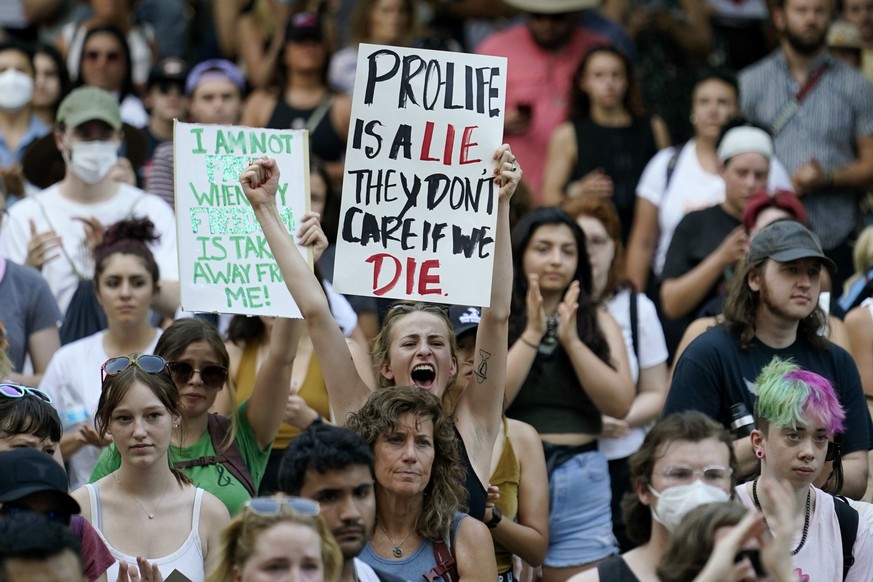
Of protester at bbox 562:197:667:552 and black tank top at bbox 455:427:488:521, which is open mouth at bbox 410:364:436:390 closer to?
black tank top at bbox 455:427:488:521

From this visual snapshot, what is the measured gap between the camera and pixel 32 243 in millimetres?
8570

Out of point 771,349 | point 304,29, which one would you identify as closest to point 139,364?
point 771,349

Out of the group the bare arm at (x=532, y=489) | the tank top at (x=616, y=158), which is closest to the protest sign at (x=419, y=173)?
the bare arm at (x=532, y=489)

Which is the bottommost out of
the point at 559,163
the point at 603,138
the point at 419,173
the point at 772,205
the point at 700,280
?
the point at 700,280

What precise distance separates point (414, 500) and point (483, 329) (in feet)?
2.87

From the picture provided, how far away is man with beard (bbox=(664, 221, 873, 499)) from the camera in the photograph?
22.1 ft

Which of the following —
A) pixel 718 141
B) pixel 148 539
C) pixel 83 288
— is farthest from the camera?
pixel 718 141

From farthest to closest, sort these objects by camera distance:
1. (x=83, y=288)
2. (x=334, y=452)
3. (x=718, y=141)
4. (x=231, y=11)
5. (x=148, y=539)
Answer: (x=231, y=11), (x=718, y=141), (x=83, y=288), (x=148, y=539), (x=334, y=452)

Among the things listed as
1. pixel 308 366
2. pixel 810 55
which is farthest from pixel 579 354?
pixel 810 55

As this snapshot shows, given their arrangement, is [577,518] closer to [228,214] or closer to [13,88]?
[228,214]

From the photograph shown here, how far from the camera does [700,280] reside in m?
8.66

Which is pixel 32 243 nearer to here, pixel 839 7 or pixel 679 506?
pixel 679 506

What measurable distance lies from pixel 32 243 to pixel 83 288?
0.42 meters

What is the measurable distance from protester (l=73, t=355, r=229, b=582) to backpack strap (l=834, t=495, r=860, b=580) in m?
2.24
